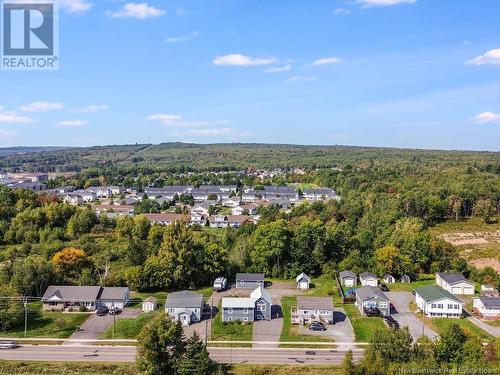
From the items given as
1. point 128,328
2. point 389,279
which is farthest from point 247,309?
point 389,279

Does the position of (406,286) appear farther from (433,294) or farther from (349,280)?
(433,294)

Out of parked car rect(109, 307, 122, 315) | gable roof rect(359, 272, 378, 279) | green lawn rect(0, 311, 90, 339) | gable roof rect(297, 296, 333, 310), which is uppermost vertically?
gable roof rect(359, 272, 378, 279)

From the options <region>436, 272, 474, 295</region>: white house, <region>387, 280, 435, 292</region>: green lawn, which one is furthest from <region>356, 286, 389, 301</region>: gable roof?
<region>436, 272, 474, 295</region>: white house

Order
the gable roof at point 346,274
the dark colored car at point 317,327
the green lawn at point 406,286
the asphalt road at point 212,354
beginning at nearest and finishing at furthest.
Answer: the asphalt road at point 212,354
the dark colored car at point 317,327
the green lawn at point 406,286
the gable roof at point 346,274

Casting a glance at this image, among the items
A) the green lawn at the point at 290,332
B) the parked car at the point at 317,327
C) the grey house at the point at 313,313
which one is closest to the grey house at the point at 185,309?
the green lawn at the point at 290,332

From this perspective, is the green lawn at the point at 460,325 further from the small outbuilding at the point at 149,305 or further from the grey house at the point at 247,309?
the small outbuilding at the point at 149,305

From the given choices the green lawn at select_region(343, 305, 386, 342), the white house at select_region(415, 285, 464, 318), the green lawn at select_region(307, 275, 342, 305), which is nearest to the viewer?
the green lawn at select_region(343, 305, 386, 342)

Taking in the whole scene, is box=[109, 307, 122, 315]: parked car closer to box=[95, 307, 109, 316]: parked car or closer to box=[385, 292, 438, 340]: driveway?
box=[95, 307, 109, 316]: parked car
